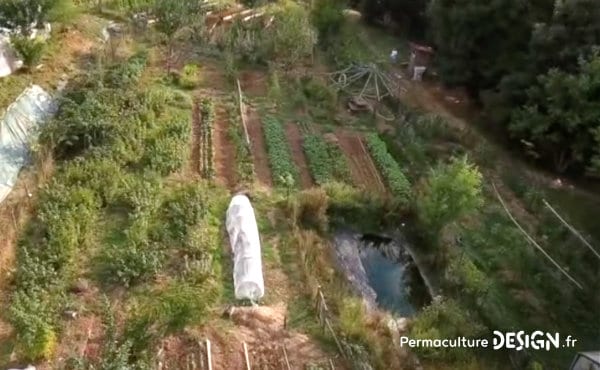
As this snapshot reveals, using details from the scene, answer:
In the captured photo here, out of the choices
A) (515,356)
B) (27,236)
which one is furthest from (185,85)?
(515,356)

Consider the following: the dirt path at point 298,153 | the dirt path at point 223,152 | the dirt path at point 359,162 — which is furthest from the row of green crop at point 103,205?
the dirt path at point 359,162

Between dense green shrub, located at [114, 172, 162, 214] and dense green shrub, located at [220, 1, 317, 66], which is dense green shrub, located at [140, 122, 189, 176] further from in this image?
dense green shrub, located at [220, 1, 317, 66]

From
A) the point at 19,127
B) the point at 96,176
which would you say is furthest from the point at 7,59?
the point at 96,176

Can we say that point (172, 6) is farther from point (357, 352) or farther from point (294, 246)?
point (357, 352)

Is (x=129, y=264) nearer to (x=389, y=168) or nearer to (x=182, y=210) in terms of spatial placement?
(x=182, y=210)

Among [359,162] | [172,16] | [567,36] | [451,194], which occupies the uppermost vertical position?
[567,36]

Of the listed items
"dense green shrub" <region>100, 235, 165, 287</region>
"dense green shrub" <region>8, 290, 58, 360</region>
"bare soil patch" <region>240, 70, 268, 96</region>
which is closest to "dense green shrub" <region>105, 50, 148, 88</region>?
"bare soil patch" <region>240, 70, 268, 96</region>

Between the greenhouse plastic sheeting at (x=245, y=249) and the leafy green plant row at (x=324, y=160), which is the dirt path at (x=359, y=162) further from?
the greenhouse plastic sheeting at (x=245, y=249)
